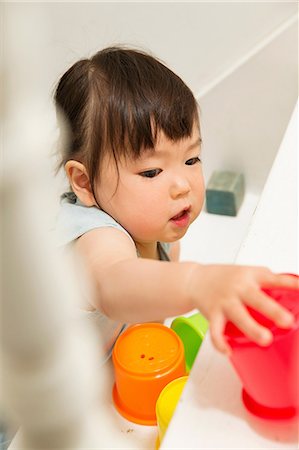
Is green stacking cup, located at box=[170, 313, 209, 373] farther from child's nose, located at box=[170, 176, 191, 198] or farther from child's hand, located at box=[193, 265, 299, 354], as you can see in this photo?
child's hand, located at box=[193, 265, 299, 354]

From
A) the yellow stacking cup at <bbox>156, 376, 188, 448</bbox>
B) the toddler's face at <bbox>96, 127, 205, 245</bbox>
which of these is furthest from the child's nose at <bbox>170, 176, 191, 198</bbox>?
the yellow stacking cup at <bbox>156, 376, 188, 448</bbox>

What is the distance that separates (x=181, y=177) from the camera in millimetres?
697

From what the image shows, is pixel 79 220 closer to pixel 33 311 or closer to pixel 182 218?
pixel 182 218

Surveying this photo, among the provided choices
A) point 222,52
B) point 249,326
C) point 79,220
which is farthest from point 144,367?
point 222,52

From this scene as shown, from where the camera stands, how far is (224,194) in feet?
4.14

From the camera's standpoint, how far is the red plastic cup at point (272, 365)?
1.21 ft

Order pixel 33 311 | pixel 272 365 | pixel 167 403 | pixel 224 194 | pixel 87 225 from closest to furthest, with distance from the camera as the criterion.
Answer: pixel 33 311
pixel 272 365
pixel 167 403
pixel 87 225
pixel 224 194

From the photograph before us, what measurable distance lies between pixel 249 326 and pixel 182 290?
3.0 inches

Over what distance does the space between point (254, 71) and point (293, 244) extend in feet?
2.63

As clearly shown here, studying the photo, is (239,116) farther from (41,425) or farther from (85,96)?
(41,425)

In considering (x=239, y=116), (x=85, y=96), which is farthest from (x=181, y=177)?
(x=239, y=116)

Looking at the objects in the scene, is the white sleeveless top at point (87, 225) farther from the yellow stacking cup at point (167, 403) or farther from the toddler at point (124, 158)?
the yellow stacking cup at point (167, 403)

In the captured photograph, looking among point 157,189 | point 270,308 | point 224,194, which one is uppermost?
point 270,308

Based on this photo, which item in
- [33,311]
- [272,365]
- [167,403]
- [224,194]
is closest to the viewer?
[33,311]
